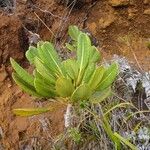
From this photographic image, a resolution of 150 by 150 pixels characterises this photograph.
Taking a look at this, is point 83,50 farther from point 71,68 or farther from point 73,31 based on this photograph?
point 73,31

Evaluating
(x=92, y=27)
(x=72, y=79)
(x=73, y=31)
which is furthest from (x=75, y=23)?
(x=72, y=79)

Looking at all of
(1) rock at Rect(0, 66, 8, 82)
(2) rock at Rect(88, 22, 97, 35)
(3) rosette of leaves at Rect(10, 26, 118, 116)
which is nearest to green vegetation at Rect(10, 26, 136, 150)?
(3) rosette of leaves at Rect(10, 26, 118, 116)

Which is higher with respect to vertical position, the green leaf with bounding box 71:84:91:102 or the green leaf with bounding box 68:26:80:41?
the green leaf with bounding box 71:84:91:102

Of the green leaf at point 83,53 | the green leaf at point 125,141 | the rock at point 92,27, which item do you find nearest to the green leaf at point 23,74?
the green leaf at point 83,53

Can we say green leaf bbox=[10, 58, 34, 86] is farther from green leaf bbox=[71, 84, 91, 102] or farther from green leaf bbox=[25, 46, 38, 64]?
green leaf bbox=[71, 84, 91, 102]

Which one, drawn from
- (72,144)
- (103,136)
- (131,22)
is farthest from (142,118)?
(131,22)

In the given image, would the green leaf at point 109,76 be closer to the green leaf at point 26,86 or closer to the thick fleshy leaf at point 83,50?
the thick fleshy leaf at point 83,50
